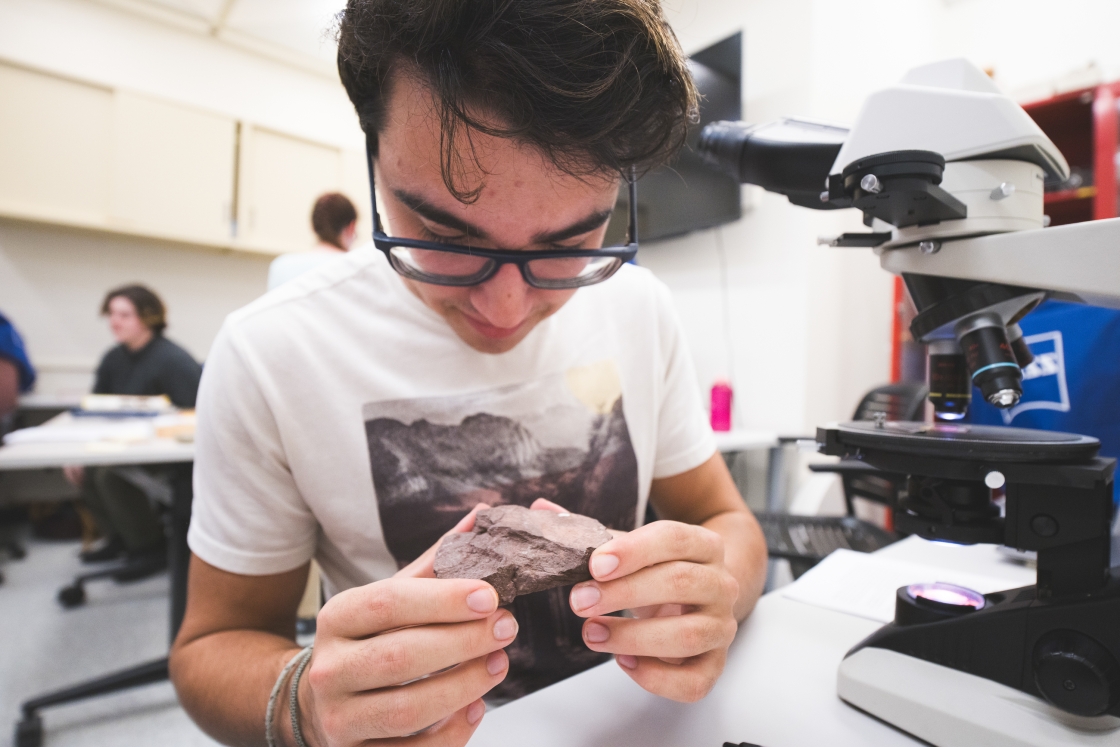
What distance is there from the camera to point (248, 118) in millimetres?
4852

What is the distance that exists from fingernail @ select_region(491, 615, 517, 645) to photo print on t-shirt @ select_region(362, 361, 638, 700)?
16.7 inches

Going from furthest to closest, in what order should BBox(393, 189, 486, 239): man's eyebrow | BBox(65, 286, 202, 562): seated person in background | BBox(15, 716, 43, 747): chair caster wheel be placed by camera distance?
BBox(65, 286, 202, 562): seated person in background → BBox(15, 716, 43, 747): chair caster wheel → BBox(393, 189, 486, 239): man's eyebrow

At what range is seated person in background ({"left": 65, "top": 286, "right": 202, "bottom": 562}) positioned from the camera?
138 inches

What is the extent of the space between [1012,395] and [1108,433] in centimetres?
146

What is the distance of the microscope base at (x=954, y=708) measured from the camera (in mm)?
587

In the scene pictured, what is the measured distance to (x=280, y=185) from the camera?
4934mm

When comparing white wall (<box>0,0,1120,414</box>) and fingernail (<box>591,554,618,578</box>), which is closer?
fingernail (<box>591,554,618,578</box>)

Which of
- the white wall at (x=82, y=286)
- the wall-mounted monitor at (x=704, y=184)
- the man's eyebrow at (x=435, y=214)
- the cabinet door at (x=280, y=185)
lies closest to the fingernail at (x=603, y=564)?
the man's eyebrow at (x=435, y=214)

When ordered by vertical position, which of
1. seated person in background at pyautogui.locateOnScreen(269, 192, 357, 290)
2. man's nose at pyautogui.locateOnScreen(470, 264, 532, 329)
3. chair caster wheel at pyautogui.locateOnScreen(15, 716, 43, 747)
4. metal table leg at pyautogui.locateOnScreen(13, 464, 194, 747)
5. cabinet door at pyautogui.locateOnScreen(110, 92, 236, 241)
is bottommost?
chair caster wheel at pyautogui.locateOnScreen(15, 716, 43, 747)

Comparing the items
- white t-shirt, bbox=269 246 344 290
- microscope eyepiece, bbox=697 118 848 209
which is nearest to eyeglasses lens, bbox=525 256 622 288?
microscope eyepiece, bbox=697 118 848 209

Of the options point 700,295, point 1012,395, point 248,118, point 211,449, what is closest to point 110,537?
point 248,118

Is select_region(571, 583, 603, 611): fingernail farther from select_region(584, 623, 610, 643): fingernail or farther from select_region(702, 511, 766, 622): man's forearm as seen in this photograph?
select_region(702, 511, 766, 622): man's forearm

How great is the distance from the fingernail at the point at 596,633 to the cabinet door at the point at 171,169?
514 cm

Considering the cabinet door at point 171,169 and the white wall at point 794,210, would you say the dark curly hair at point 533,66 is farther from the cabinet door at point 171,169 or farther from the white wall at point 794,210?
the cabinet door at point 171,169
